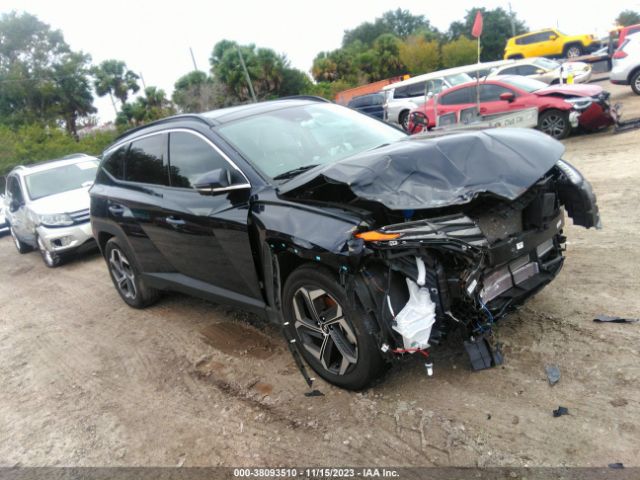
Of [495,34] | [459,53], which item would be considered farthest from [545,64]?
[495,34]

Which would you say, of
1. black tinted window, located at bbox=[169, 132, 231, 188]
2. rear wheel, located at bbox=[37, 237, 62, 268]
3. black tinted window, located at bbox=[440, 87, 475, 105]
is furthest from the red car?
rear wheel, located at bbox=[37, 237, 62, 268]

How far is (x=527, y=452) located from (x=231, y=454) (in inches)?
64.4

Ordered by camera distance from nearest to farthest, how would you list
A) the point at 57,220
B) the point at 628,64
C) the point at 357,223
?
the point at 357,223, the point at 57,220, the point at 628,64

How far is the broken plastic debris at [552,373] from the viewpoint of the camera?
10.2 ft

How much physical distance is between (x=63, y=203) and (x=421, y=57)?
34009mm

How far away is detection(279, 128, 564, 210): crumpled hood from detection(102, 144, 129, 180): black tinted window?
260 cm

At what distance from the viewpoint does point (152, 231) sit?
15.5 ft

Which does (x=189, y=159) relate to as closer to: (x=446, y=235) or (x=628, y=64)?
(x=446, y=235)

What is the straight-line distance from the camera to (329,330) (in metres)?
3.31

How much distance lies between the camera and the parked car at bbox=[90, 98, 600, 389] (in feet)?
9.52

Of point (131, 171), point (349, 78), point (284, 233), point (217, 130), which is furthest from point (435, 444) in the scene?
point (349, 78)

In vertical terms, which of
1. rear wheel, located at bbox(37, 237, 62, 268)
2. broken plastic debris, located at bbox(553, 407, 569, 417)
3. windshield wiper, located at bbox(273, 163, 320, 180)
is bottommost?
rear wheel, located at bbox(37, 237, 62, 268)

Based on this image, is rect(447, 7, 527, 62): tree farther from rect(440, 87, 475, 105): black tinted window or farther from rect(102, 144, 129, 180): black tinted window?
rect(102, 144, 129, 180): black tinted window

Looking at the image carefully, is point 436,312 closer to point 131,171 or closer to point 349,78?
point 131,171
